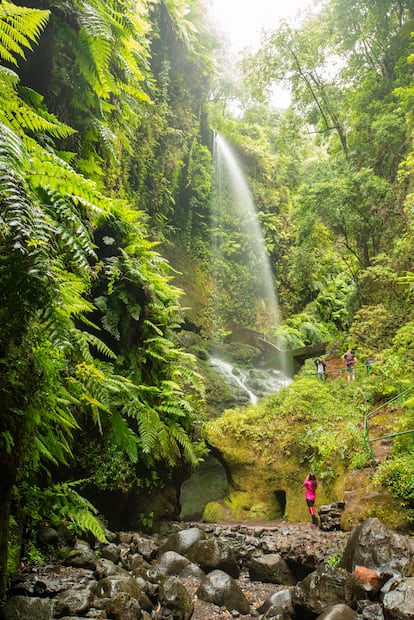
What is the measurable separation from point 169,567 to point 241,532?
2775mm

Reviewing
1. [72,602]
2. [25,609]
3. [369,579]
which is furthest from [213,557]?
[25,609]

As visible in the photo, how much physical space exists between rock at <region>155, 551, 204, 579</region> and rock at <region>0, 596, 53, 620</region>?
2902 mm

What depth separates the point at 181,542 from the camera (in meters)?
6.36

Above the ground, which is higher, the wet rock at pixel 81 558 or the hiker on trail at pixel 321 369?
the hiker on trail at pixel 321 369

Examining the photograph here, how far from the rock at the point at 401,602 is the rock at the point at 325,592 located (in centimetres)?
69

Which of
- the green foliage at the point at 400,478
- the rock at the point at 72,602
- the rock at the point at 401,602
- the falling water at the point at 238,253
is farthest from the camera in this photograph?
the falling water at the point at 238,253

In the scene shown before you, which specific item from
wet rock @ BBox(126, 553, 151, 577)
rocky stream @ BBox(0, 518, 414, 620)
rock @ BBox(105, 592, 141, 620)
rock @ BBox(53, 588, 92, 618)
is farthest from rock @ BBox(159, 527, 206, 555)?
rock @ BBox(53, 588, 92, 618)

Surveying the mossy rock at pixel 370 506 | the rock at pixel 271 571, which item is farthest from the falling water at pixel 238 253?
the rock at pixel 271 571

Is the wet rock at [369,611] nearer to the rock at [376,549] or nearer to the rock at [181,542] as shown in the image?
the rock at [376,549]

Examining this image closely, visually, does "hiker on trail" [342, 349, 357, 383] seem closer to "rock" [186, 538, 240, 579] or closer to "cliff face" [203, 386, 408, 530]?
"cliff face" [203, 386, 408, 530]

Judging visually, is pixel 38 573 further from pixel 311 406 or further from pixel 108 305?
pixel 311 406

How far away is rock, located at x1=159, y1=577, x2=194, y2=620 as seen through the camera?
4363mm

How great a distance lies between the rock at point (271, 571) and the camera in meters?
5.88

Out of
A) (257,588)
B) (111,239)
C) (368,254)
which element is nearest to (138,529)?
(257,588)
